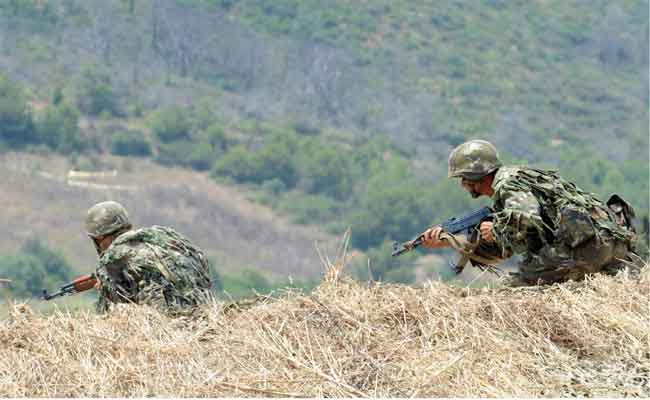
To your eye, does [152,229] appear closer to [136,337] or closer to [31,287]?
[136,337]

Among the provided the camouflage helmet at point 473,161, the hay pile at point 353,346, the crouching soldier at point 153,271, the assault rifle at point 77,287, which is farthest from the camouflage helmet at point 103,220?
the camouflage helmet at point 473,161

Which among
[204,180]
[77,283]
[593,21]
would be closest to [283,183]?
[204,180]

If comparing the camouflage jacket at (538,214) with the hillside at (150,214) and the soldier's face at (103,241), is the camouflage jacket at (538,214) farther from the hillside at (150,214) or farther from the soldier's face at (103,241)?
the hillside at (150,214)

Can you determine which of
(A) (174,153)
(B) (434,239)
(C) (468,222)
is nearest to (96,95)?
(A) (174,153)

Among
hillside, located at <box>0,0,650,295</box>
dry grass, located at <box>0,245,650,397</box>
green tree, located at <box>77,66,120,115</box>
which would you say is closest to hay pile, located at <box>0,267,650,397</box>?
dry grass, located at <box>0,245,650,397</box>

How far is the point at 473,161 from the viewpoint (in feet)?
40.3

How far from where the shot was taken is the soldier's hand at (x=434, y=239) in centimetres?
1259

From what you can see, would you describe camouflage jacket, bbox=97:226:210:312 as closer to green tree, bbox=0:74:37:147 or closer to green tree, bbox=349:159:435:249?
green tree, bbox=349:159:435:249

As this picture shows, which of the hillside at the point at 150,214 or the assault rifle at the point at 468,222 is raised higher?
the assault rifle at the point at 468,222

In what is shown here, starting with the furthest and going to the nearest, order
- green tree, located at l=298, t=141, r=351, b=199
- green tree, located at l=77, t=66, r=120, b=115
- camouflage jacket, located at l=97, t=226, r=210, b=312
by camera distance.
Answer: green tree, located at l=298, t=141, r=351, b=199 → green tree, located at l=77, t=66, r=120, b=115 → camouflage jacket, located at l=97, t=226, r=210, b=312

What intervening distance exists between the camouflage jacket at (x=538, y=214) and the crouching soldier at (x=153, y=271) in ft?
7.92

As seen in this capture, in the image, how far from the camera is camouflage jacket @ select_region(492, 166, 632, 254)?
38.1ft

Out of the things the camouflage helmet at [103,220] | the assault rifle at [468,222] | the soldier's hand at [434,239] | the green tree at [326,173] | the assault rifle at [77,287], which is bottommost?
the green tree at [326,173]

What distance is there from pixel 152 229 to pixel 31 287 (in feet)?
241
